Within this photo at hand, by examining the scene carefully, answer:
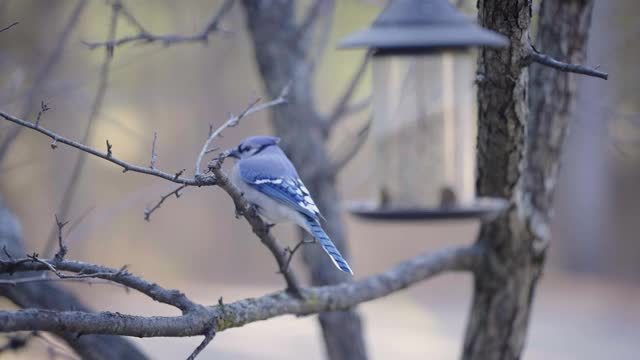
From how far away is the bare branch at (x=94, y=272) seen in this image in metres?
1.95

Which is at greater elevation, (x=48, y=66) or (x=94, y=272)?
(x=48, y=66)

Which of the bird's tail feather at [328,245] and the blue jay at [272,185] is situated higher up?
the blue jay at [272,185]

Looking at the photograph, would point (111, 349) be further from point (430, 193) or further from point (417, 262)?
point (430, 193)

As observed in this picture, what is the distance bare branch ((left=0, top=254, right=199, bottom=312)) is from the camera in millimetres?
1950

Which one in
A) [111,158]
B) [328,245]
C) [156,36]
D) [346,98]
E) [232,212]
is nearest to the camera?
[111,158]

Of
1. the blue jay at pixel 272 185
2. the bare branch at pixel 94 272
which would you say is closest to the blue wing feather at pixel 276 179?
the blue jay at pixel 272 185

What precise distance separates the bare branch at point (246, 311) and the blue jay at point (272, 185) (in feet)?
0.79

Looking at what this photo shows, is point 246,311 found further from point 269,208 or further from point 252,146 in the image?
point 252,146

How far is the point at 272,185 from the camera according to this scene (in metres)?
3.28

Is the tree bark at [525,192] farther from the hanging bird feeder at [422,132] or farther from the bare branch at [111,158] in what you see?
the bare branch at [111,158]

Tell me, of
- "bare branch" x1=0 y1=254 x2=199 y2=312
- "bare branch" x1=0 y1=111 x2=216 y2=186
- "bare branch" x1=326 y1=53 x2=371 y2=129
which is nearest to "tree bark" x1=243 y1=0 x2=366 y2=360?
"bare branch" x1=326 y1=53 x2=371 y2=129

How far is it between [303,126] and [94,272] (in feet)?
6.19

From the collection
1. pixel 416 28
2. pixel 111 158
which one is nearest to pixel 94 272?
pixel 111 158

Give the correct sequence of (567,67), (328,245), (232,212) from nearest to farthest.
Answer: (567,67)
(328,245)
(232,212)
